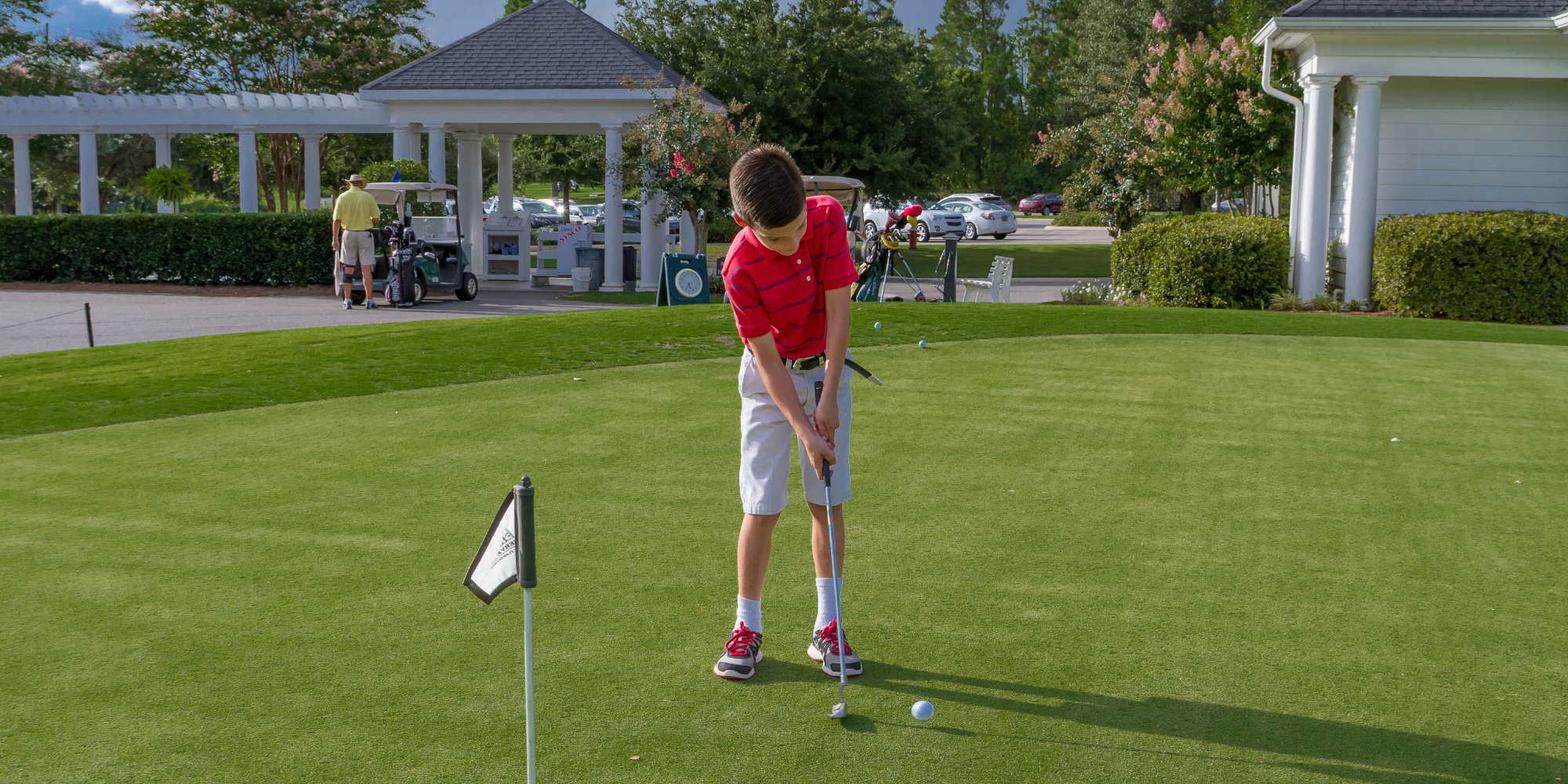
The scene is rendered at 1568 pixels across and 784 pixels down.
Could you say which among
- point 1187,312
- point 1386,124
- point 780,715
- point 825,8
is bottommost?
point 780,715

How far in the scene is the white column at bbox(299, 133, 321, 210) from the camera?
25.6 m

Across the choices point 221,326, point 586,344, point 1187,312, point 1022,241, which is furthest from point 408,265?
point 1022,241

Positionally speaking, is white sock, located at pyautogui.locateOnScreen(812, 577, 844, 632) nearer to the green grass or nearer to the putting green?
the putting green

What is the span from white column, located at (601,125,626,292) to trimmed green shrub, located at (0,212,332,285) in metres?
4.57

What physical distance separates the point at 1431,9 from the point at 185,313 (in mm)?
16552

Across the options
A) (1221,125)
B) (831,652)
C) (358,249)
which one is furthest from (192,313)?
(831,652)

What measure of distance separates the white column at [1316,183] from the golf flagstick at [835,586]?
13763 mm

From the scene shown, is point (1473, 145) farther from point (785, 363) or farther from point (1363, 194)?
point (785, 363)

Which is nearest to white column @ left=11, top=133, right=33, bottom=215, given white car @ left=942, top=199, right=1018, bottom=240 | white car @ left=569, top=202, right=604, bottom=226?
white car @ left=569, top=202, right=604, bottom=226

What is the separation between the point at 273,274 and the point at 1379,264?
16882 millimetres

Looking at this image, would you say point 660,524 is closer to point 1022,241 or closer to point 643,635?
point 643,635

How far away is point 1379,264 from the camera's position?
1537 cm

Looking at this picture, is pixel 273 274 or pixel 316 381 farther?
pixel 273 274

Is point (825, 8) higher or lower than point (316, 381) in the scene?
higher
